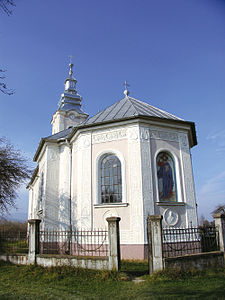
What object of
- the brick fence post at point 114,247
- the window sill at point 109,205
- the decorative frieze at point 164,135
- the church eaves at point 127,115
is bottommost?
the brick fence post at point 114,247

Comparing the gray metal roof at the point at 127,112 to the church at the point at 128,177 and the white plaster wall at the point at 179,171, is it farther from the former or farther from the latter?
the white plaster wall at the point at 179,171

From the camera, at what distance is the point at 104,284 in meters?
A: 7.21

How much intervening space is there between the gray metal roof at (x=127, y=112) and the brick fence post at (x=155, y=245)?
20.2 feet

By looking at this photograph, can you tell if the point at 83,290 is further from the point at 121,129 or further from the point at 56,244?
the point at 121,129

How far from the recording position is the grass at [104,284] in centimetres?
629

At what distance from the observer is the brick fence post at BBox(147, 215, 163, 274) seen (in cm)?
785

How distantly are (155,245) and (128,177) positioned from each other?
15.4 feet

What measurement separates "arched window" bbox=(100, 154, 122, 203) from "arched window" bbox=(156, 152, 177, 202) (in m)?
1.97

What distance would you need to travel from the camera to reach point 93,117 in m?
14.7

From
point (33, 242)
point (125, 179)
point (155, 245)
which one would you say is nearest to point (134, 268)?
point (155, 245)

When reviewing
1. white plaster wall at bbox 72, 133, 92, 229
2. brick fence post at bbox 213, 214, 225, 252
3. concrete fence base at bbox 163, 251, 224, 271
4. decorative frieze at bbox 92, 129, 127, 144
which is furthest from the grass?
decorative frieze at bbox 92, 129, 127, 144

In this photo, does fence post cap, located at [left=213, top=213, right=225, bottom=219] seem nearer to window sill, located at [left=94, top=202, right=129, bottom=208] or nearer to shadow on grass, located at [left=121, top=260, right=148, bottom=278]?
shadow on grass, located at [left=121, top=260, right=148, bottom=278]

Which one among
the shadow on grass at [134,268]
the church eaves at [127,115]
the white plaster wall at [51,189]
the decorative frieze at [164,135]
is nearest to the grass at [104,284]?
the shadow on grass at [134,268]

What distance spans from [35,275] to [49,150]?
897 centimetres
